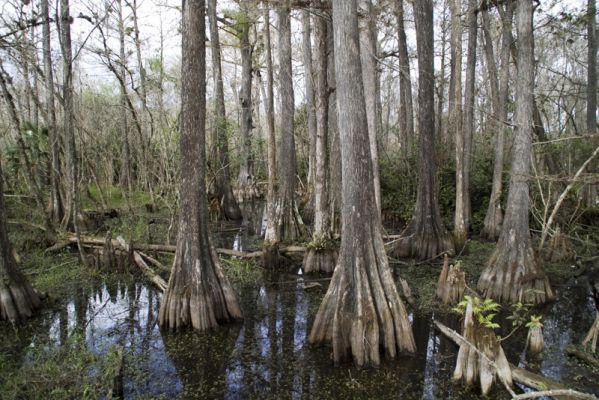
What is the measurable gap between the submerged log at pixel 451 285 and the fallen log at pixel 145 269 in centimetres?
461

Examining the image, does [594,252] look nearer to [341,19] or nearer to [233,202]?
[341,19]

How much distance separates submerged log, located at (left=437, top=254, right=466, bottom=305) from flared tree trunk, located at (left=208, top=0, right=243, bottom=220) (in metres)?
8.38

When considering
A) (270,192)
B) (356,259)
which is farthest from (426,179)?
(356,259)

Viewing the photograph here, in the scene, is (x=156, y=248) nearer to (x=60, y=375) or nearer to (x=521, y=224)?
(x=60, y=375)

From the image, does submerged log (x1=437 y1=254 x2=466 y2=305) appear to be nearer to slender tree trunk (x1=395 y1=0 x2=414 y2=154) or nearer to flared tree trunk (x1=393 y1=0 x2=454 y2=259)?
flared tree trunk (x1=393 y1=0 x2=454 y2=259)

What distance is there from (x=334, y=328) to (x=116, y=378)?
2.37 metres

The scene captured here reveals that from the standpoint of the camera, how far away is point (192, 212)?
6.19 meters

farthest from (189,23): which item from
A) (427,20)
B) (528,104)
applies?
(427,20)

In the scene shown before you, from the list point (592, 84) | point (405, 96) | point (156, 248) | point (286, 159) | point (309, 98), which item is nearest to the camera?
point (156, 248)

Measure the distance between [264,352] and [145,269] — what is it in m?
3.88

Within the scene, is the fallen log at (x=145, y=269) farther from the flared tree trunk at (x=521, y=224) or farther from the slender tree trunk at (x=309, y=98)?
the flared tree trunk at (x=521, y=224)

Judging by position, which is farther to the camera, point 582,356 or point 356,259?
point 356,259

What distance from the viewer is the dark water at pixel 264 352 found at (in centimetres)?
465

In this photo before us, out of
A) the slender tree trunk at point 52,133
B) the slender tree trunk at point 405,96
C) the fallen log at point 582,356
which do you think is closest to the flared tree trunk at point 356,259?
the fallen log at point 582,356
